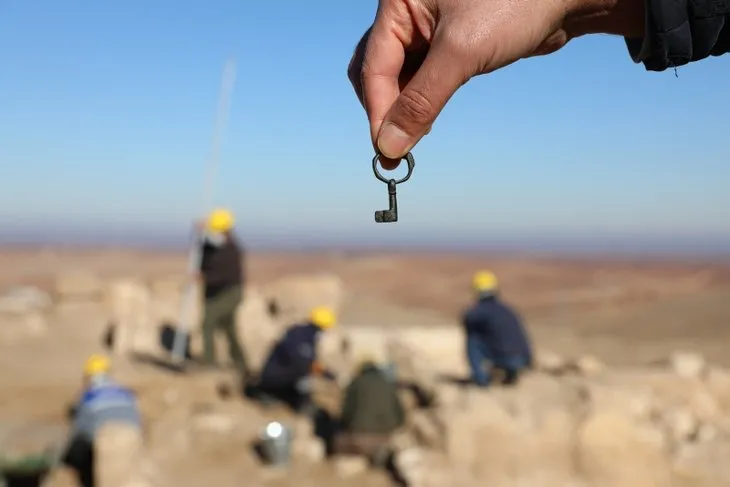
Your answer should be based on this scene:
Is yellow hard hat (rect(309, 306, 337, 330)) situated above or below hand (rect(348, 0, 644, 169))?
below

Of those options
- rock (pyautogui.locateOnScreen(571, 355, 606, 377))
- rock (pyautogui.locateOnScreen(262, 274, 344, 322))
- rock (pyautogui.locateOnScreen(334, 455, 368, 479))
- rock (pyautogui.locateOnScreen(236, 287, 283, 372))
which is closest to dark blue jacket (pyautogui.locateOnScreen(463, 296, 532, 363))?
rock (pyautogui.locateOnScreen(571, 355, 606, 377))

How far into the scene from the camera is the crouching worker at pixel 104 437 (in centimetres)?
535

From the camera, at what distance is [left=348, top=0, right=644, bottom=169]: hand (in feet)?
5.16

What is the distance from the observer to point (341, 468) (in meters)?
6.02

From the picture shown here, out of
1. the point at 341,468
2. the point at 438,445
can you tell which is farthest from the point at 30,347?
the point at 438,445

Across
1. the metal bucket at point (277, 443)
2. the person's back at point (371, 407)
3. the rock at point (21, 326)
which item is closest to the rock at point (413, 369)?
the person's back at point (371, 407)

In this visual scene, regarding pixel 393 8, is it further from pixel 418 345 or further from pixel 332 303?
pixel 332 303

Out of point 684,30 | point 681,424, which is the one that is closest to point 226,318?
point 681,424

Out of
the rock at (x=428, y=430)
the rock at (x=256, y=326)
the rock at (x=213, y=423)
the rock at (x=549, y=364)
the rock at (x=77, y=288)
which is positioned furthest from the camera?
the rock at (x=77, y=288)

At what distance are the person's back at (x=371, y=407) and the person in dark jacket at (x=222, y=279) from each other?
2117 mm

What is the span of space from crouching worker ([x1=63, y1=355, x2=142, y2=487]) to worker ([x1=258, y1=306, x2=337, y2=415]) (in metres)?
1.71

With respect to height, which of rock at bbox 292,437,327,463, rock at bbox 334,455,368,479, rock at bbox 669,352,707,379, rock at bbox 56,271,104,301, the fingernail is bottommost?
rock at bbox 334,455,368,479

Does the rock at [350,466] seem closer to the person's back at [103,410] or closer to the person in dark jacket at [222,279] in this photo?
the person's back at [103,410]

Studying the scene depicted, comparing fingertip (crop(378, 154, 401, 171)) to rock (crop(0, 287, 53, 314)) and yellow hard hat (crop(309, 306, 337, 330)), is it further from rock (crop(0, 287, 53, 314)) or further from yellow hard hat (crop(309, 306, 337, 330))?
rock (crop(0, 287, 53, 314))
